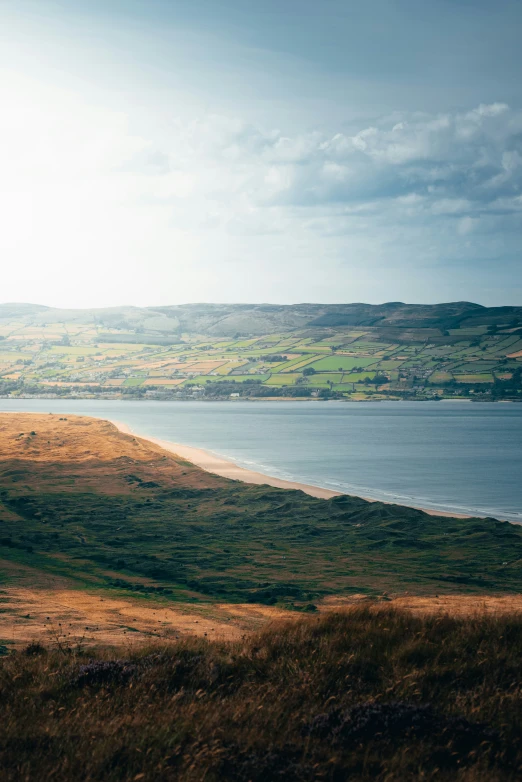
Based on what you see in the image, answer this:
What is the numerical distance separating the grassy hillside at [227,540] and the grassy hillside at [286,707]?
12116mm

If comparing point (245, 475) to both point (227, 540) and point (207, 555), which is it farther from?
point (207, 555)

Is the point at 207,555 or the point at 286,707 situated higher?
the point at 286,707

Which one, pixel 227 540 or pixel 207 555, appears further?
pixel 227 540

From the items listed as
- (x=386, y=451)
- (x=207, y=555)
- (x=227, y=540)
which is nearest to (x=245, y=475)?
(x=227, y=540)

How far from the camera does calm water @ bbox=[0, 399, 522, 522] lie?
5550 centimetres

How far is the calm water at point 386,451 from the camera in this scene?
55500 mm

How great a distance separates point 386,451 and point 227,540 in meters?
58.0

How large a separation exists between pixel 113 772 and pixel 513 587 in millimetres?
21712

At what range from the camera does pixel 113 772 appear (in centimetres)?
650

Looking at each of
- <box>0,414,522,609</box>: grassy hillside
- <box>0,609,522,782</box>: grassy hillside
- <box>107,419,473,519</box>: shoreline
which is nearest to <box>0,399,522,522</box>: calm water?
<box>107,419,473,519</box>: shoreline

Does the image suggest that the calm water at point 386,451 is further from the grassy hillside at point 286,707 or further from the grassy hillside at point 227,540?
the grassy hillside at point 286,707

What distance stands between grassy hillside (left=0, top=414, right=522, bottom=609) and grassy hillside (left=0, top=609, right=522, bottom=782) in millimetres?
12116

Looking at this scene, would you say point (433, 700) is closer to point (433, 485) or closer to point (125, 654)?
point (125, 654)

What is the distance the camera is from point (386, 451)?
289 ft
